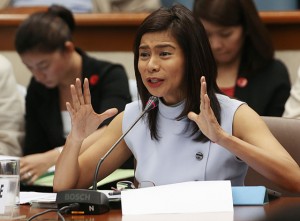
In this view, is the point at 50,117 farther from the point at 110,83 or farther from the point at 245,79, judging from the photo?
the point at 245,79

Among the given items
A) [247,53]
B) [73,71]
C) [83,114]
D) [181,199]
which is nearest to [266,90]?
[247,53]

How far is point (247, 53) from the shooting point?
13.3ft

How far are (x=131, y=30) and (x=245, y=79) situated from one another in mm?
908

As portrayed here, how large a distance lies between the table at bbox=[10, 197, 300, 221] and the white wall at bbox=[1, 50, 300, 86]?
86.7 inches

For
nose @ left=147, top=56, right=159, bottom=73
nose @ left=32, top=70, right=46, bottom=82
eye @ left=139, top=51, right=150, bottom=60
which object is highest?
eye @ left=139, top=51, right=150, bottom=60

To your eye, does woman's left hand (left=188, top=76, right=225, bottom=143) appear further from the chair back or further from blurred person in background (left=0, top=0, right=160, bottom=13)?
blurred person in background (left=0, top=0, right=160, bottom=13)

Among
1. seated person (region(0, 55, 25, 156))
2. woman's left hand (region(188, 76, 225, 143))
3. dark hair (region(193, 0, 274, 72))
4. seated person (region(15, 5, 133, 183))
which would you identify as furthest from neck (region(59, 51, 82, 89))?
woman's left hand (region(188, 76, 225, 143))

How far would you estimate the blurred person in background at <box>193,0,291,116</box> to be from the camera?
3.94 meters

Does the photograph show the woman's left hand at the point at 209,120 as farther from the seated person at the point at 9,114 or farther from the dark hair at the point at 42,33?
the seated person at the point at 9,114

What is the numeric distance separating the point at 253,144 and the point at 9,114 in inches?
78.6

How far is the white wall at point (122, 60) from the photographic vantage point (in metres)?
4.43

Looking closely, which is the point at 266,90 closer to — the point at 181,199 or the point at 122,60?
the point at 122,60

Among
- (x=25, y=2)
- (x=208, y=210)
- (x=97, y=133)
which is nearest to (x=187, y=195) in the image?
(x=208, y=210)

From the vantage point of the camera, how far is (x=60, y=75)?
4125 millimetres
